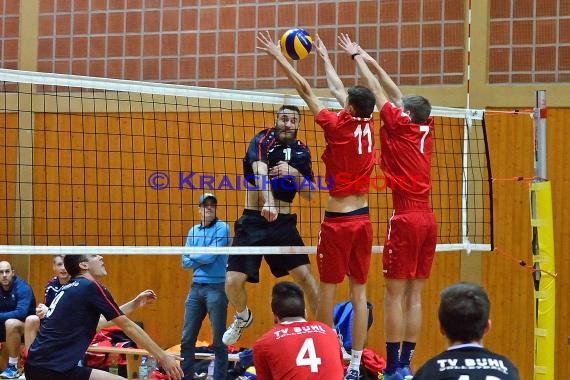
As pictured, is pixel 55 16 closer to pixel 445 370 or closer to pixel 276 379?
pixel 276 379

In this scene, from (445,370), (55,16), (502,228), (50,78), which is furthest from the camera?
(55,16)

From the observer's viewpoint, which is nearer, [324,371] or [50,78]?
[324,371]

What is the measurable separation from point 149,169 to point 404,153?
563 centimetres

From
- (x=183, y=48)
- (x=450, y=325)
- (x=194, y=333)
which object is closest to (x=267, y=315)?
(x=194, y=333)

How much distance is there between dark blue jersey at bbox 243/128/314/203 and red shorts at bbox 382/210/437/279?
1.16 m

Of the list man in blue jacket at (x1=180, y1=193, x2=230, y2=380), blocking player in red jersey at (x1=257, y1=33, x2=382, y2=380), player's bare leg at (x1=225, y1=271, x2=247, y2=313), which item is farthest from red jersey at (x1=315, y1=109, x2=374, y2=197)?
man in blue jacket at (x1=180, y1=193, x2=230, y2=380)

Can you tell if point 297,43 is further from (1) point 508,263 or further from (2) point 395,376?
(1) point 508,263

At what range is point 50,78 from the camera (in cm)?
805

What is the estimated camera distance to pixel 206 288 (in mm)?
10586

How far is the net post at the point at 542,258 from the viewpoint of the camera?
30.1 ft

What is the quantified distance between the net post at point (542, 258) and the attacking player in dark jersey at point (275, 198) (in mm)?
2470

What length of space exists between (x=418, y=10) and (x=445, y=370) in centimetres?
855

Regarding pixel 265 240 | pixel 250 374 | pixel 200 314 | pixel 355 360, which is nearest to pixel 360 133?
pixel 265 240

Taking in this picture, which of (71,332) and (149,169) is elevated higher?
(149,169)
